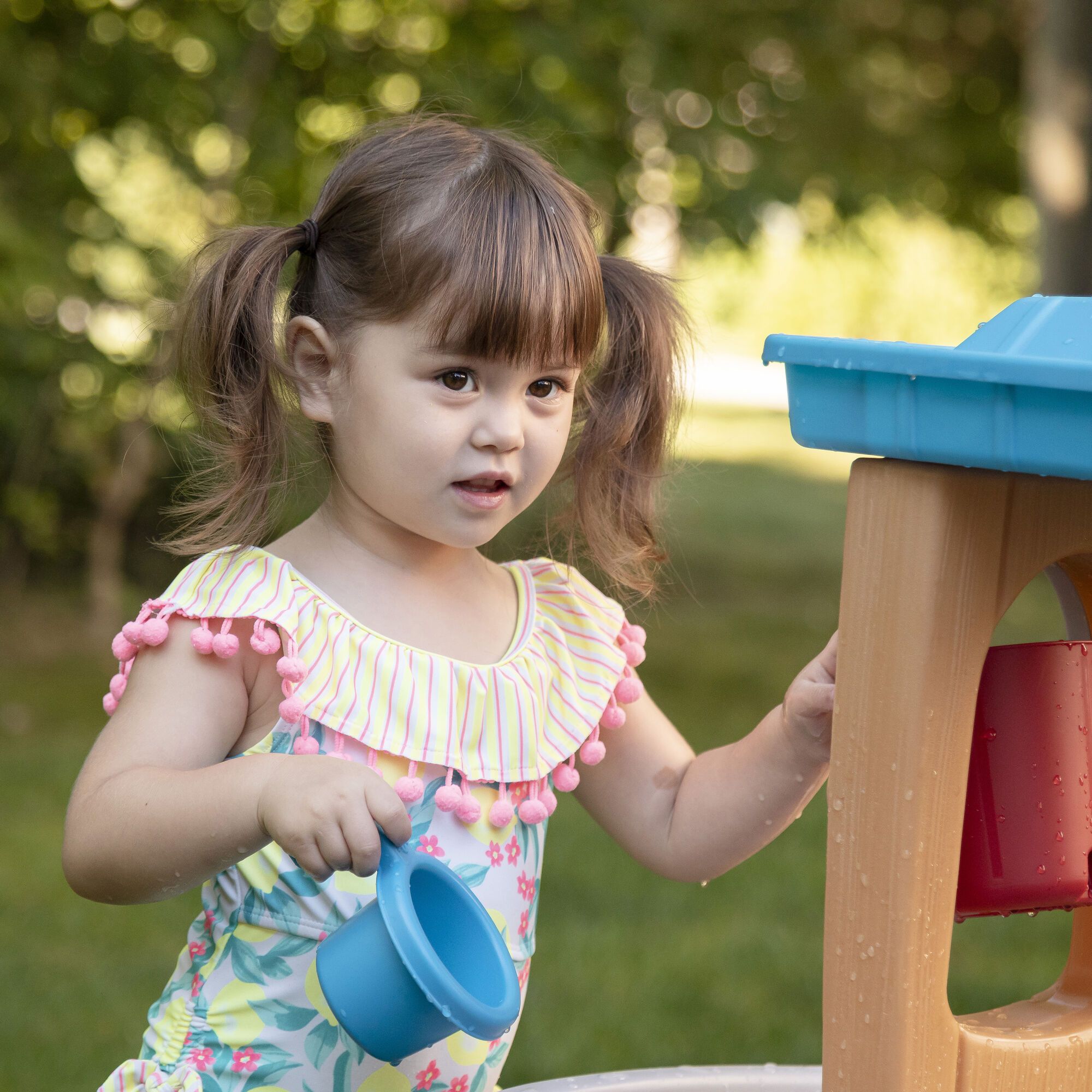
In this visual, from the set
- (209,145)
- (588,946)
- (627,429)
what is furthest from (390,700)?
(209,145)

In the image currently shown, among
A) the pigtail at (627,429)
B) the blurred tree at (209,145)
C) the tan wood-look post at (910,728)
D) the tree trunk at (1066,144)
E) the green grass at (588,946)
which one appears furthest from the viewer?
the tree trunk at (1066,144)

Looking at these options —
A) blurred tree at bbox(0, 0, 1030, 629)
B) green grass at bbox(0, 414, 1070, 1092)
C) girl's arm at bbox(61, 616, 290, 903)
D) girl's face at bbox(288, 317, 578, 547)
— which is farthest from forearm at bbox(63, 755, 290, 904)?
blurred tree at bbox(0, 0, 1030, 629)

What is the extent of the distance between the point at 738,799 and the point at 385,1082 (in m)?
0.47

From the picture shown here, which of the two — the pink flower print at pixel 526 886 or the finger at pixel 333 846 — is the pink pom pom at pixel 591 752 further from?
the finger at pixel 333 846

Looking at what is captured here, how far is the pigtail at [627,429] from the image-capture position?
1712mm

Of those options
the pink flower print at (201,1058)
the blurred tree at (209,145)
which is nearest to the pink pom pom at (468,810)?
→ the pink flower print at (201,1058)

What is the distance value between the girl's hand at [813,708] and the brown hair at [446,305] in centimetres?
31

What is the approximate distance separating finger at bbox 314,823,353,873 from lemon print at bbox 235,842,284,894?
26 cm

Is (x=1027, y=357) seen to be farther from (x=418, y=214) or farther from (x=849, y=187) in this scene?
(x=849, y=187)

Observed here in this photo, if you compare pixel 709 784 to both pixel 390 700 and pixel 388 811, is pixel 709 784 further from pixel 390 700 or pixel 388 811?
pixel 388 811

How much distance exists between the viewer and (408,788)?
4.48 ft

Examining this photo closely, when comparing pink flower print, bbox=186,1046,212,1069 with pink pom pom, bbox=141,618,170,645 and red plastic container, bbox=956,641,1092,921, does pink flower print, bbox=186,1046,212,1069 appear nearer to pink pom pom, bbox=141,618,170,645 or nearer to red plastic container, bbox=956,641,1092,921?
pink pom pom, bbox=141,618,170,645

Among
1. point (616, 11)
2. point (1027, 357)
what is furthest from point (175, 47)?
point (1027, 357)

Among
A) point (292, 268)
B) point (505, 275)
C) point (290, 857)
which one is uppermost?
point (292, 268)
